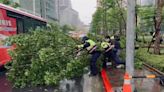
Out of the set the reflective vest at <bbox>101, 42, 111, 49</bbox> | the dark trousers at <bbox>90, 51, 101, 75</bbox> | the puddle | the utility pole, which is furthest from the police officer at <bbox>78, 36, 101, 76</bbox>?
the utility pole

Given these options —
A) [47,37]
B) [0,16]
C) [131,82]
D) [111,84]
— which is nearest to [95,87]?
[111,84]

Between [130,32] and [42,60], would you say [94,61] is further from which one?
[130,32]

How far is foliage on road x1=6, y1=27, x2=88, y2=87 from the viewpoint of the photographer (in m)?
11.1

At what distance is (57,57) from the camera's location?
11547 millimetres

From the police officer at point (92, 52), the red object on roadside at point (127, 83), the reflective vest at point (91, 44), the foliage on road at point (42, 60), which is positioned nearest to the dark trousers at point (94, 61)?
the police officer at point (92, 52)

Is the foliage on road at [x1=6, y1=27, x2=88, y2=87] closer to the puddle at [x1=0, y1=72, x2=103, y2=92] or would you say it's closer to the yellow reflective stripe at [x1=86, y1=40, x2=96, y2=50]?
the puddle at [x1=0, y1=72, x2=103, y2=92]

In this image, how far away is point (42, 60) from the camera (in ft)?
36.2

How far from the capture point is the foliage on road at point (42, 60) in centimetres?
1115

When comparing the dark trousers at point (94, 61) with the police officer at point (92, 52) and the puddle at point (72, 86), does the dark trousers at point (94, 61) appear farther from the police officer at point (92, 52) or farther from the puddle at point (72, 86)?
the puddle at point (72, 86)

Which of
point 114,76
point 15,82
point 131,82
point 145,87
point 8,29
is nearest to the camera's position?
point 131,82

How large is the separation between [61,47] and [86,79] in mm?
1607

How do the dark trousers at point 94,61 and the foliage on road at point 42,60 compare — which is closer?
the foliage on road at point 42,60

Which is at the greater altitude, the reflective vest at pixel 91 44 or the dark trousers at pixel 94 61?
the reflective vest at pixel 91 44

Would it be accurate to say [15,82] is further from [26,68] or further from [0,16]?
[0,16]
